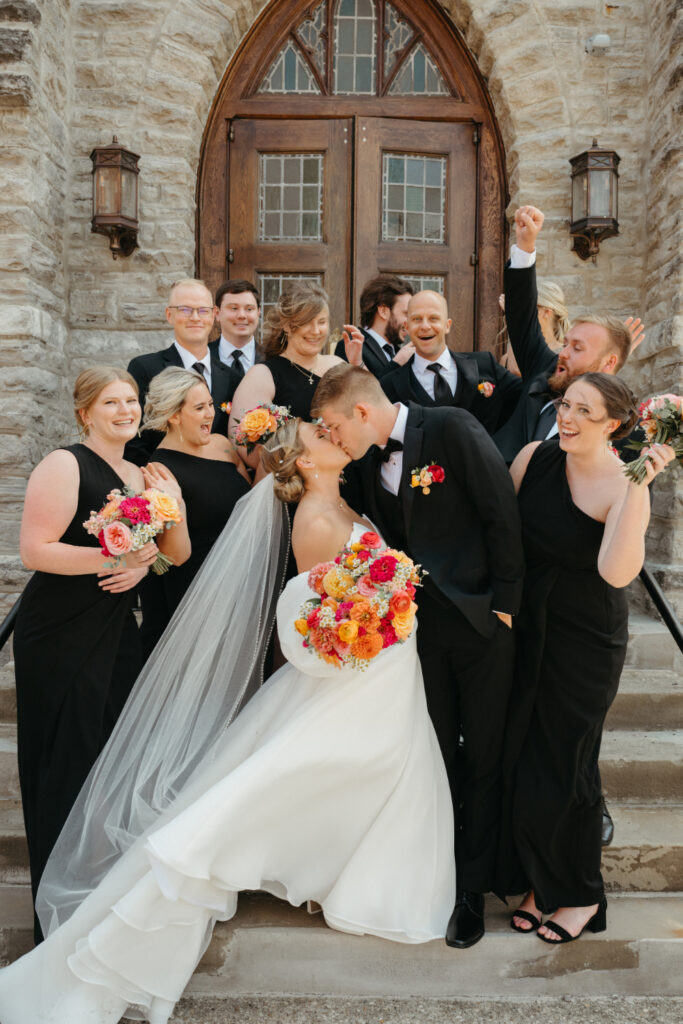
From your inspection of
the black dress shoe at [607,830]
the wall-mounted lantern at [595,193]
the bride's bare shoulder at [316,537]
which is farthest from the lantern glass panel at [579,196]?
the black dress shoe at [607,830]

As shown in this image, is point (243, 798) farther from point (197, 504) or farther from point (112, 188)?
point (112, 188)

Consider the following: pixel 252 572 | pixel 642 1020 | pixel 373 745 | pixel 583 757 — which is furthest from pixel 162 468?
pixel 642 1020

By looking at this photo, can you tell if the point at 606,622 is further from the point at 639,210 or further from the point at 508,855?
the point at 639,210

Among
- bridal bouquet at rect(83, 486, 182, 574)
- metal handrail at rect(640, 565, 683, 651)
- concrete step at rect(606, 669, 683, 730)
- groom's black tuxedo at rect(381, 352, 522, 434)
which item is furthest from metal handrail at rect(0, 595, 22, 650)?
concrete step at rect(606, 669, 683, 730)

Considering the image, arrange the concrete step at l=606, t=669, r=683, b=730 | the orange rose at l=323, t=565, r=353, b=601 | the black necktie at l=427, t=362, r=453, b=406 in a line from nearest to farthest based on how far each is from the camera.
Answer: the orange rose at l=323, t=565, r=353, b=601 → the black necktie at l=427, t=362, r=453, b=406 → the concrete step at l=606, t=669, r=683, b=730

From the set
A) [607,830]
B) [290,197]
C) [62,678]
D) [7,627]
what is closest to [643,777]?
[607,830]

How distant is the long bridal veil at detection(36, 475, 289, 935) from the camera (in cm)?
320

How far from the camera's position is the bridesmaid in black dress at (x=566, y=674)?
10.4 feet

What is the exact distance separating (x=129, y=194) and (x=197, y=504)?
3179mm

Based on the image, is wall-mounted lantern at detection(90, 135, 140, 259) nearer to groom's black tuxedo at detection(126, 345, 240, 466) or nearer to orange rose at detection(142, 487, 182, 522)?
groom's black tuxedo at detection(126, 345, 240, 466)

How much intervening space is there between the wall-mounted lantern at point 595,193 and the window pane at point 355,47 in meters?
1.75

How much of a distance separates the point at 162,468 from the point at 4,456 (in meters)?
2.34

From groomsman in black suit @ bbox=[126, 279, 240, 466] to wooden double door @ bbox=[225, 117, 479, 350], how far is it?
2210mm

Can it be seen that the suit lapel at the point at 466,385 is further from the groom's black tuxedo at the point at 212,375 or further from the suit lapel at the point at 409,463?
the groom's black tuxedo at the point at 212,375
